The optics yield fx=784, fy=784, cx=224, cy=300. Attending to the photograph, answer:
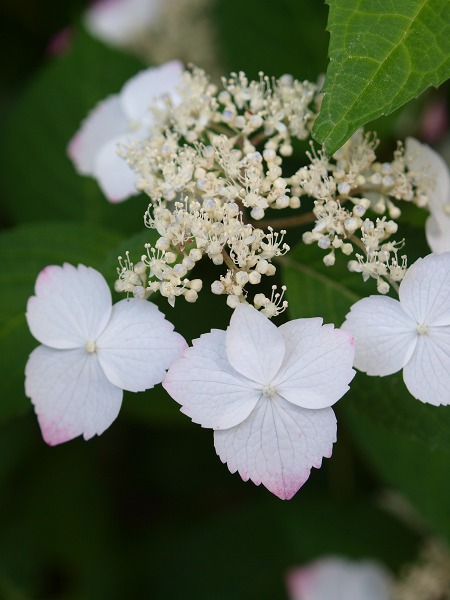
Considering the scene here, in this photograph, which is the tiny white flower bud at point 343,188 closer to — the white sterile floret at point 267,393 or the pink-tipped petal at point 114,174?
the white sterile floret at point 267,393

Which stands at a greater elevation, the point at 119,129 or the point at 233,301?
the point at 119,129

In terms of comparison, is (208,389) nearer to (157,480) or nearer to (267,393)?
(267,393)

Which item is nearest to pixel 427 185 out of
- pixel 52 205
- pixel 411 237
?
pixel 411 237

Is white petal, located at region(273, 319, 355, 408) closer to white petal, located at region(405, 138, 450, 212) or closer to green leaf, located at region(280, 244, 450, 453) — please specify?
green leaf, located at region(280, 244, 450, 453)

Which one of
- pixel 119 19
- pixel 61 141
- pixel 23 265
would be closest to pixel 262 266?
pixel 23 265

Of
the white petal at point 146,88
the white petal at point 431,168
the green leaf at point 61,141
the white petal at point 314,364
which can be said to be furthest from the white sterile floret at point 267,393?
the green leaf at point 61,141

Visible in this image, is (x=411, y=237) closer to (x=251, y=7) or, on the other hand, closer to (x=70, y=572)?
(x=251, y=7)
